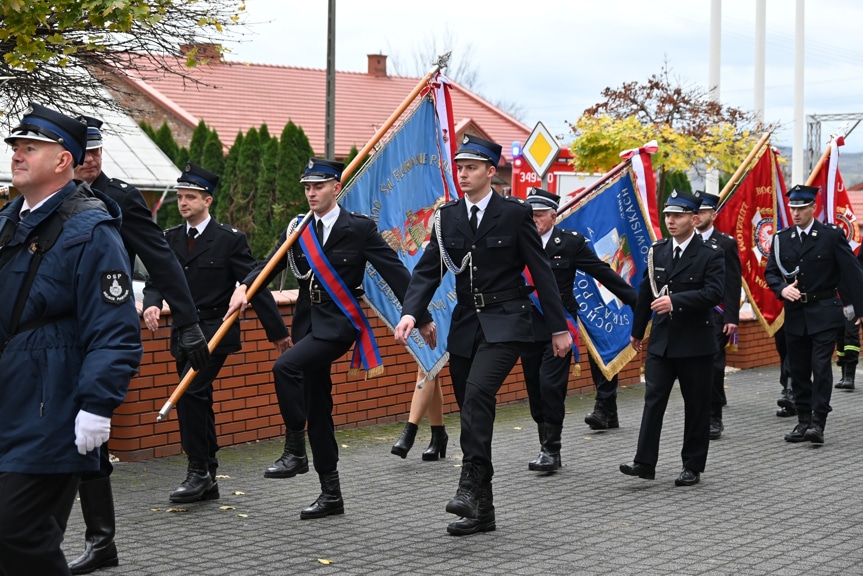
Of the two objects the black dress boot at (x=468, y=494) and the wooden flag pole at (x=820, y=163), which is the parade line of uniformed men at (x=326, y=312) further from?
the wooden flag pole at (x=820, y=163)

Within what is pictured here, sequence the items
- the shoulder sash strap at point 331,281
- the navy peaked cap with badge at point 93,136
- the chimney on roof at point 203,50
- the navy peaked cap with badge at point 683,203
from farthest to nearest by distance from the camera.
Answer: the chimney on roof at point 203,50 < the navy peaked cap with badge at point 683,203 < the shoulder sash strap at point 331,281 < the navy peaked cap with badge at point 93,136

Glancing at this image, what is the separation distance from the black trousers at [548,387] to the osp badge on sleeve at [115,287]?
4.85 metres

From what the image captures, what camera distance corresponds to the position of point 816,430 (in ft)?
33.7

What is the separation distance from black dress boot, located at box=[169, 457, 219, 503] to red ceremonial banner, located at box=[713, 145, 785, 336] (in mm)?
7072

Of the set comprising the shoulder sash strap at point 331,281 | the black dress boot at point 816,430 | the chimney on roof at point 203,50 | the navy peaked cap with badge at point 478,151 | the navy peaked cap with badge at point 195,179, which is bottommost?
the black dress boot at point 816,430

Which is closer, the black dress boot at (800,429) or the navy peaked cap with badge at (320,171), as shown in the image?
the navy peaked cap with badge at (320,171)

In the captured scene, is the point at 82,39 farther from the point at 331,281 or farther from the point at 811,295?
the point at 811,295

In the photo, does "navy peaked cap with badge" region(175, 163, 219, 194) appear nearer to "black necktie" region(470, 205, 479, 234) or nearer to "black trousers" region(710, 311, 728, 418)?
"black necktie" region(470, 205, 479, 234)

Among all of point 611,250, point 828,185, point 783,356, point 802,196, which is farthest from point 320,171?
point 828,185

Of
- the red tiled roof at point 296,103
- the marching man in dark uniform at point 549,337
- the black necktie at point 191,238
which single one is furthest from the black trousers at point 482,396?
the red tiled roof at point 296,103

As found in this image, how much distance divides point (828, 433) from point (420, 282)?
5.14m

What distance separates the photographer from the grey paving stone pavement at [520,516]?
6.25 metres

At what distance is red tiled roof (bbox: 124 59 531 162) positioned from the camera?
4056 centimetres

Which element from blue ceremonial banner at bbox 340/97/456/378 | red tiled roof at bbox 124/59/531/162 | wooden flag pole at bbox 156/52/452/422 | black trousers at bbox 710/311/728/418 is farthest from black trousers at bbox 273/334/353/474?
red tiled roof at bbox 124/59/531/162
